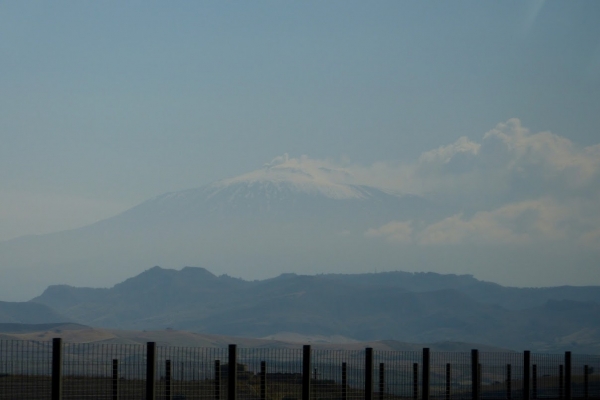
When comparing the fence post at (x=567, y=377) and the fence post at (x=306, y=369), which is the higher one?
the fence post at (x=306, y=369)

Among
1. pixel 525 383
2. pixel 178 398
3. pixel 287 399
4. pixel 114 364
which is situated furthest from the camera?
pixel 178 398

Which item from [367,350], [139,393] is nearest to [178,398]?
[139,393]

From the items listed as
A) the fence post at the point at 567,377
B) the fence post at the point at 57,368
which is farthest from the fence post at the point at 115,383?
the fence post at the point at 567,377

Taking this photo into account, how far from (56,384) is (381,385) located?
823 centimetres

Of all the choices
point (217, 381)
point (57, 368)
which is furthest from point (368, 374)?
point (57, 368)

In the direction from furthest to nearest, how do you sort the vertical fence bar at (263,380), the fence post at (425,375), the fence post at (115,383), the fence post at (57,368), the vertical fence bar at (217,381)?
1. the fence post at (425,375)
2. the vertical fence bar at (263,380)
3. the vertical fence bar at (217,381)
4. the fence post at (115,383)
5. the fence post at (57,368)

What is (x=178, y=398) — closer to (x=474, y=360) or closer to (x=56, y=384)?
(x=474, y=360)

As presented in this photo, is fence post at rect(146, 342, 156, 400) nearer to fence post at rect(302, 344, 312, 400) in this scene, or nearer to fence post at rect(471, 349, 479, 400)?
fence post at rect(302, 344, 312, 400)

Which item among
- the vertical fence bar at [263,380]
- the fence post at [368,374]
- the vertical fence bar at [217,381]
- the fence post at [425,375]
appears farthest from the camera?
the fence post at [425,375]

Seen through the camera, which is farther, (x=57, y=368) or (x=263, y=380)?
(x=263, y=380)

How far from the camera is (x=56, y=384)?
18312 millimetres

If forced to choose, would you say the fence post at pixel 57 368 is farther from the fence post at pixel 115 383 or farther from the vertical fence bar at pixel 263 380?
the vertical fence bar at pixel 263 380

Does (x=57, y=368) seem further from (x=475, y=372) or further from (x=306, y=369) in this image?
(x=475, y=372)

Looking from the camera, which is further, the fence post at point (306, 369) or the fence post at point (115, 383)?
the fence post at point (306, 369)
